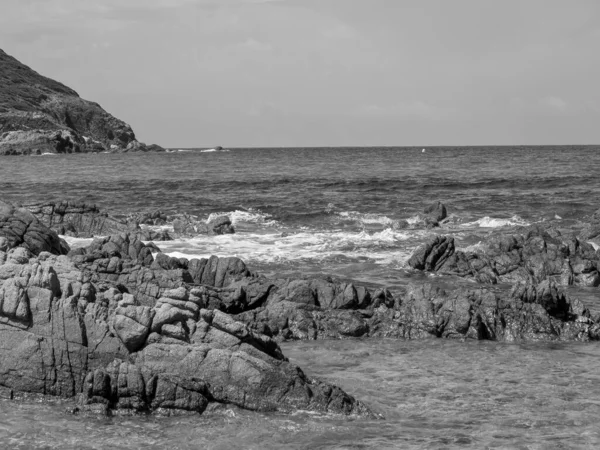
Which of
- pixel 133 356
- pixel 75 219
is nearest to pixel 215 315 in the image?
→ pixel 133 356

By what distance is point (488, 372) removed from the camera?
1519 cm

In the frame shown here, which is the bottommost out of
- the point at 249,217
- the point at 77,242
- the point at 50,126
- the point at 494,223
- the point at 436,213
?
the point at 77,242

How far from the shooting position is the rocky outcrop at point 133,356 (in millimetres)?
12531

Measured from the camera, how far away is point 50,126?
16888cm

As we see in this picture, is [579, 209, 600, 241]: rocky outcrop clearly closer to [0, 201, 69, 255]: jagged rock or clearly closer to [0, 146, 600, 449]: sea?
[0, 146, 600, 449]: sea

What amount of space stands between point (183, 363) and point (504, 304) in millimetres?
8596

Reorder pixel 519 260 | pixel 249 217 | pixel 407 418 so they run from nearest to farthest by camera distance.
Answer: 1. pixel 407 418
2. pixel 519 260
3. pixel 249 217

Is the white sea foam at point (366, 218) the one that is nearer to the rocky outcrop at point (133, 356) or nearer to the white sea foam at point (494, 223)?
the white sea foam at point (494, 223)

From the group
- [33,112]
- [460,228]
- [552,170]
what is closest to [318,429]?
[460,228]

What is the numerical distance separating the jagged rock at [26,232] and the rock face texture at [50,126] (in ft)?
417

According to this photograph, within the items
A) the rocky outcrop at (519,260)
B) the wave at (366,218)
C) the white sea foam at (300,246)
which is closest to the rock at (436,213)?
the wave at (366,218)

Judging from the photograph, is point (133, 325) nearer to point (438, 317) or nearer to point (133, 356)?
point (133, 356)

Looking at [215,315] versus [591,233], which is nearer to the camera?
[215,315]

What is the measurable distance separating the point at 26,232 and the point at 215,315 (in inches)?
509
